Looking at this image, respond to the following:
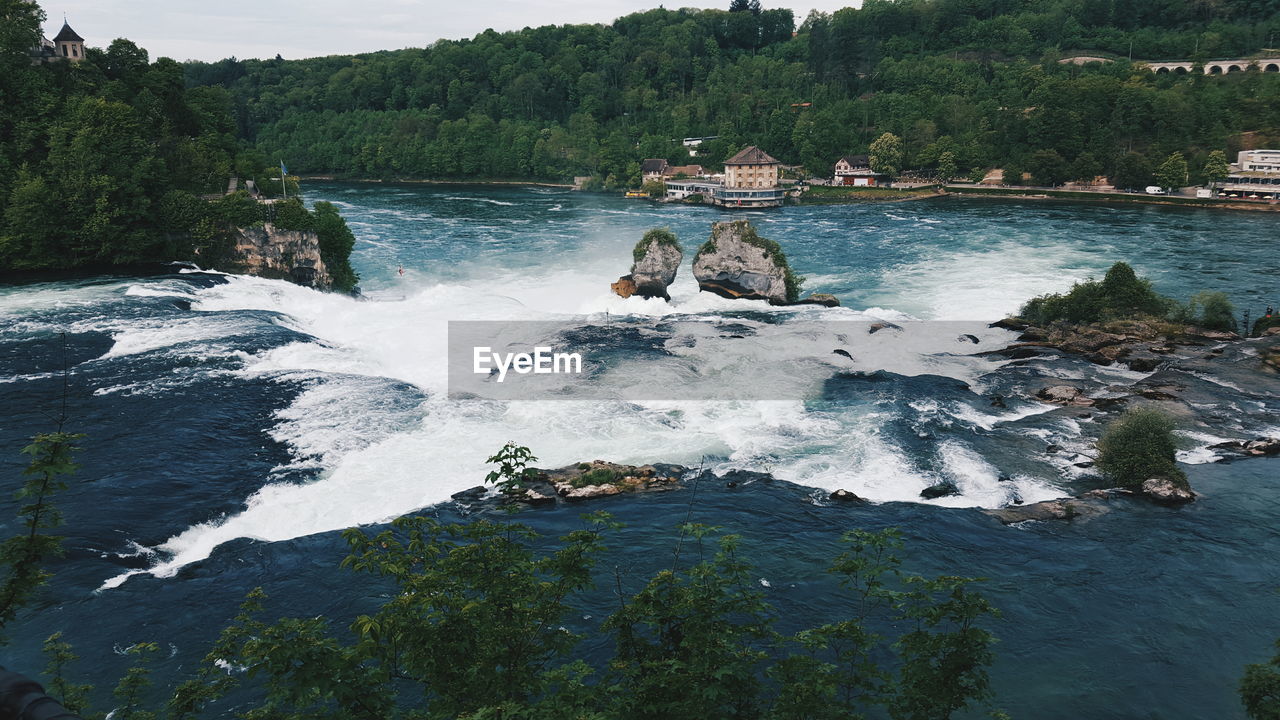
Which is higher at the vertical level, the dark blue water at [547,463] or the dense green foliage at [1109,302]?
the dense green foliage at [1109,302]

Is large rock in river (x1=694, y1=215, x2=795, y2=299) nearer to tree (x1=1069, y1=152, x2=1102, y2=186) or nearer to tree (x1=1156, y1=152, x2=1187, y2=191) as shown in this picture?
tree (x1=1156, y1=152, x2=1187, y2=191)

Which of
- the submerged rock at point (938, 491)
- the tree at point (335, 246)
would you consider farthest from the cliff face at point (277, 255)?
the submerged rock at point (938, 491)

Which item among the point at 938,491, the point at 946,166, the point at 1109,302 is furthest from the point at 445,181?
the point at 938,491

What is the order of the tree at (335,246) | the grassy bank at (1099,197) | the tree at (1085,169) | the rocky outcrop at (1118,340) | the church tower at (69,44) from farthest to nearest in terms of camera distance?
the tree at (1085,169) < the grassy bank at (1099,197) < the church tower at (69,44) < the tree at (335,246) < the rocky outcrop at (1118,340)

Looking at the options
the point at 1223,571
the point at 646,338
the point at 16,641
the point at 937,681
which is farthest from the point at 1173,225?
the point at 16,641

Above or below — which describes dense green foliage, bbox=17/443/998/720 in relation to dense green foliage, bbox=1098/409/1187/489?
above

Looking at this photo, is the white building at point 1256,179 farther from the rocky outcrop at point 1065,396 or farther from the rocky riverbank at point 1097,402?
the rocky outcrop at point 1065,396

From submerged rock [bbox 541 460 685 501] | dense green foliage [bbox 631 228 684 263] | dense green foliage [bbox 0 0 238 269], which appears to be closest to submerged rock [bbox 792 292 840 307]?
dense green foliage [bbox 631 228 684 263]
